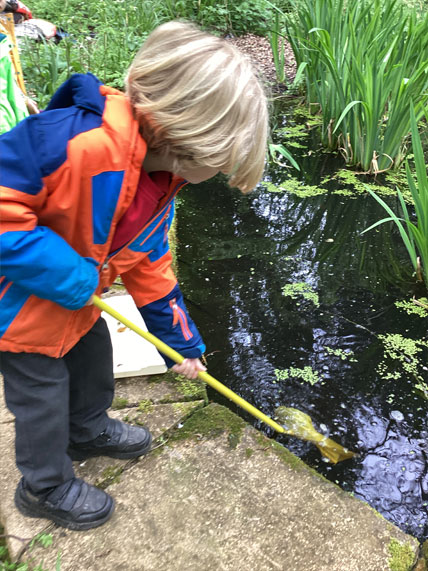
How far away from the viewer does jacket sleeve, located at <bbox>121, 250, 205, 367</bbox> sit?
1335 mm

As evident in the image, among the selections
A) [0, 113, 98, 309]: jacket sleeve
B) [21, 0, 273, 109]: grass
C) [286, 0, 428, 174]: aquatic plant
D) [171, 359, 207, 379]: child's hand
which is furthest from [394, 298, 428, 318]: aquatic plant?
[21, 0, 273, 109]: grass

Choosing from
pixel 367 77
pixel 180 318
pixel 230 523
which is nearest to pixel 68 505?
pixel 230 523

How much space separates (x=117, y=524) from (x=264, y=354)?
1.04 metres

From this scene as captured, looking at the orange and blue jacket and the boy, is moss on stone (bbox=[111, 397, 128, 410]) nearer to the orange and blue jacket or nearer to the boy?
the boy

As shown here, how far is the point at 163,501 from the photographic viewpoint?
1374mm

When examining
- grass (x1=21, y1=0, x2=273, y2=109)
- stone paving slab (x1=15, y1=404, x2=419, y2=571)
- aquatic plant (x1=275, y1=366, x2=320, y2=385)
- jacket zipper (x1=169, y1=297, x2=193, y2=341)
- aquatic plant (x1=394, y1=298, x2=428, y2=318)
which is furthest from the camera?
grass (x1=21, y1=0, x2=273, y2=109)

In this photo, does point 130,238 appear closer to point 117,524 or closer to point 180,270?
point 117,524

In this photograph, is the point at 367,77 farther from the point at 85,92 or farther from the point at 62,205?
the point at 62,205

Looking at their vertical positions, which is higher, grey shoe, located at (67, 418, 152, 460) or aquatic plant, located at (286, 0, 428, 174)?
aquatic plant, located at (286, 0, 428, 174)

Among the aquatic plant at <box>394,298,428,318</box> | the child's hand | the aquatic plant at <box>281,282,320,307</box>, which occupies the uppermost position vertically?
the child's hand

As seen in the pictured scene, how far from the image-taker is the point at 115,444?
1455mm

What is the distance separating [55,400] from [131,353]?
2.17ft

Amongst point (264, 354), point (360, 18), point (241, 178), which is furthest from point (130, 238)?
point (360, 18)

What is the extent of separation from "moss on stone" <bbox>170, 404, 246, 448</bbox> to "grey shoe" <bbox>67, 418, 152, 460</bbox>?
12 centimetres
